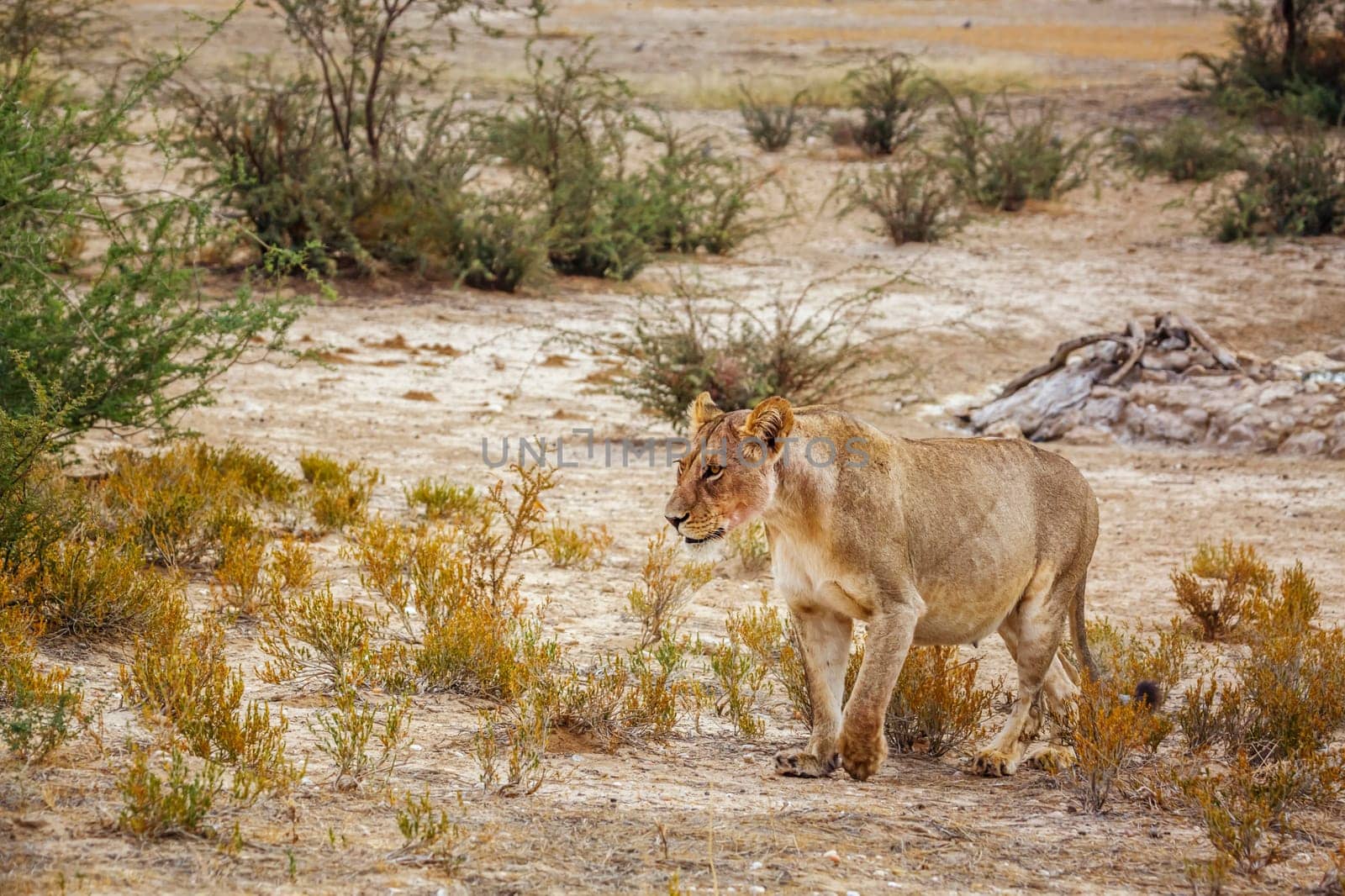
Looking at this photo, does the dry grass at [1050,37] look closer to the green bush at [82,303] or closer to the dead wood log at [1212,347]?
the dead wood log at [1212,347]

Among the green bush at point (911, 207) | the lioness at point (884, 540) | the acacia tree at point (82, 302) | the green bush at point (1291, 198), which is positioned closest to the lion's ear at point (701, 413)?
the lioness at point (884, 540)

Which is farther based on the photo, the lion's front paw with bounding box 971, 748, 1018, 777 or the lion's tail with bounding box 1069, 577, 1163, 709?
the lion's tail with bounding box 1069, 577, 1163, 709

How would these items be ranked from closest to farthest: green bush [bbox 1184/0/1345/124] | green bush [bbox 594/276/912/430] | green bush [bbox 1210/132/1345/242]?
green bush [bbox 594/276/912/430] → green bush [bbox 1210/132/1345/242] → green bush [bbox 1184/0/1345/124]

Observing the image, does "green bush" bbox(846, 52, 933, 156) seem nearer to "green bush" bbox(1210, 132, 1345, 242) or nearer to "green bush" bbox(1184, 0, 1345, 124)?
"green bush" bbox(1184, 0, 1345, 124)

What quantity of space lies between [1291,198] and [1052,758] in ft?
51.4

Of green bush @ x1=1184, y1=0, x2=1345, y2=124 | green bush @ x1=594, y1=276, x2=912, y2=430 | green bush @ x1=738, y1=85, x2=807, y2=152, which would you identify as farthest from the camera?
green bush @ x1=1184, y1=0, x2=1345, y2=124

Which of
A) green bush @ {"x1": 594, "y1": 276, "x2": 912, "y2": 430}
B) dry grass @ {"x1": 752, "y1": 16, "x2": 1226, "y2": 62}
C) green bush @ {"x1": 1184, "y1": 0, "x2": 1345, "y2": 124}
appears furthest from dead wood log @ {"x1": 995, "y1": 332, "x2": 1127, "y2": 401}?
dry grass @ {"x1": 752, "y1": 16, "x2": 1226, "y2": 62}

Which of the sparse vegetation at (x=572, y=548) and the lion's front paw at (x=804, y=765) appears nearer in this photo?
the lion's front paw at (x=804, y=765)

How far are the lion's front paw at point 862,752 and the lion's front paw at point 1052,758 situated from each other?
2.73 feet

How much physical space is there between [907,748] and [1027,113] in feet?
80.5

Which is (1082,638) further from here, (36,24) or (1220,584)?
(36,24)

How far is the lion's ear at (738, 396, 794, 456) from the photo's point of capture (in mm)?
5031

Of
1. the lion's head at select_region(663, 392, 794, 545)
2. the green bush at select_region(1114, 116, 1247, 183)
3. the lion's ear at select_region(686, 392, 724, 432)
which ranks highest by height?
the green bush at select_region(1114, 116, 1247, 183)

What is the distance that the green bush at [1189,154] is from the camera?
21906 millimetres
